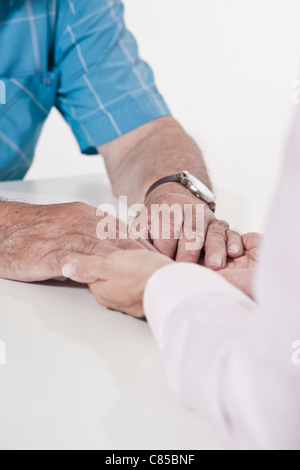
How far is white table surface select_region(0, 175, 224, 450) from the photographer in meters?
0.53

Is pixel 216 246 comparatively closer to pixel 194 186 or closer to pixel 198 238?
pixel 198 238

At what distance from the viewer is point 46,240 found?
0.87 m

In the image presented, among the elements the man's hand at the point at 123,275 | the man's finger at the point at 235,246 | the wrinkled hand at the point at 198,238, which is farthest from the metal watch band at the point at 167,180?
the man's hand at the point at 123,275

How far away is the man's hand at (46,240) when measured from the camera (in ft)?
2.70

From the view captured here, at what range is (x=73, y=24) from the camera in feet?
4.87

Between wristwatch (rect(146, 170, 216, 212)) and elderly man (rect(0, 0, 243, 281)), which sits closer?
wristwatch (rect(146, 170, 216, 212))

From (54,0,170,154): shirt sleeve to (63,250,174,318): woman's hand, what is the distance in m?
0.81

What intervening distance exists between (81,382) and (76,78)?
107 cm

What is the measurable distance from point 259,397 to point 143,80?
4.02 feet

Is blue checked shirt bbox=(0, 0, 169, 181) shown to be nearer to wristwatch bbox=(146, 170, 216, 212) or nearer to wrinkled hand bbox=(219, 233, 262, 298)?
wristwatch bbox=(146, 170, 216, 212)

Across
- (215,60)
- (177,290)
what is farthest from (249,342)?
(215,60)

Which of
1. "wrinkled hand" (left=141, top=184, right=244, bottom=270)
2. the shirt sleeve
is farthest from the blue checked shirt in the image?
"wrinkled hand" (left=141, top=184, right=244, bottom=270)

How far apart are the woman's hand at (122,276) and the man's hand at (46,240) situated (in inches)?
1.9

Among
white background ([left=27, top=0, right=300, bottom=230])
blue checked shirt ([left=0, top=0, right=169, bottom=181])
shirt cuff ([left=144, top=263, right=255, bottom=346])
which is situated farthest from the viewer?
white background ([left=27, top=0, right=300, bottom=230])
